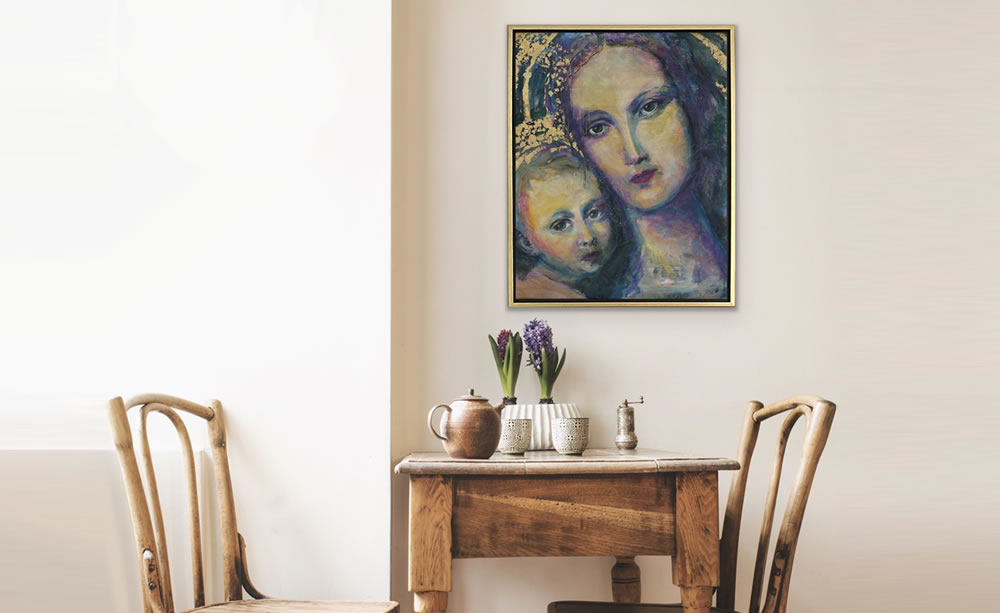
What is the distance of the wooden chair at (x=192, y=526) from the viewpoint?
152cm

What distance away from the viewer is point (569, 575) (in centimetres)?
215

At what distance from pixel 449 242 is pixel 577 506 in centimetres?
87

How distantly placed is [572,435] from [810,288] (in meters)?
0.83

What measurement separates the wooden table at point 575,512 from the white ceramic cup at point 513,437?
0.23 meters

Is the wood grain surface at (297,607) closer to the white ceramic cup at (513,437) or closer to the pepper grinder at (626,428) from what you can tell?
the white ceramic cup at (513,437)

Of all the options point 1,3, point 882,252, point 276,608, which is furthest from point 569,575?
point 1,3

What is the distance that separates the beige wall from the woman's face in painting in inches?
5.5

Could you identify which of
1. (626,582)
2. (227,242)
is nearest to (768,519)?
(626,582)

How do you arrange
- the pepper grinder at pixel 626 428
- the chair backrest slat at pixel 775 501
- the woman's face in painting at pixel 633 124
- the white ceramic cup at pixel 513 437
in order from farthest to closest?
the woman's face in painting at pixel 633 124 → the pepper grinder at pixel 626 428 → the white ceramic cup at pixel 513 437 → the chair backrest slat at pixel 775 501

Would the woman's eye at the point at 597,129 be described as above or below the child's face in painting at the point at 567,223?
above

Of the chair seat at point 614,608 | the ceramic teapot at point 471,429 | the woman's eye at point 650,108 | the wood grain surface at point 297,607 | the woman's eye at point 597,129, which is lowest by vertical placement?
the chair seat at point 614,608

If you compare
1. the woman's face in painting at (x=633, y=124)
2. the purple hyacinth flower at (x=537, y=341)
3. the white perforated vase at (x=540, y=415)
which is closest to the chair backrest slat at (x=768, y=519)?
the white perforated vase at (x=540, y=415)

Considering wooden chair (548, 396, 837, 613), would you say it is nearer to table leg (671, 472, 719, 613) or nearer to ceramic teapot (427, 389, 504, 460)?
table leg (671, 472, 719, 613)

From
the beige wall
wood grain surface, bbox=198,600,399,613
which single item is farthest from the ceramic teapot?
the beige wall
